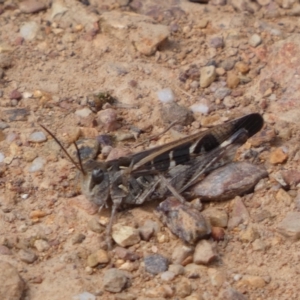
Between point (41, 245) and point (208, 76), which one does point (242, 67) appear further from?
point (41, 245)

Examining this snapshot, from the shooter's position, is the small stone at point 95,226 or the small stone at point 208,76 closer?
the small stone at point 95,226

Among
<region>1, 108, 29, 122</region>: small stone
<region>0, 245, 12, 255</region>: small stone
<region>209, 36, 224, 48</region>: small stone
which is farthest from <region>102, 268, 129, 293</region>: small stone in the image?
<region>209, 36, 224, 48</region>: small stone

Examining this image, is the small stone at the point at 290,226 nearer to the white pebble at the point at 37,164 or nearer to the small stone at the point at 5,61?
the white pebble at the point at 37,164

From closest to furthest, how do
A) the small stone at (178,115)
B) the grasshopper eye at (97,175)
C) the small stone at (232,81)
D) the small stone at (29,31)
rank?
the grasshopper eye at (97,175)
the small stone at (178,115)
the small stone at (232,81)
the small stone at (29,31)

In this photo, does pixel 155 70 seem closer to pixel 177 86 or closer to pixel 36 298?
pixel 177 86

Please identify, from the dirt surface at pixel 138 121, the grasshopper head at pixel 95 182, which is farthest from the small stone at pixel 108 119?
the grasshopper head at pixel 95 182

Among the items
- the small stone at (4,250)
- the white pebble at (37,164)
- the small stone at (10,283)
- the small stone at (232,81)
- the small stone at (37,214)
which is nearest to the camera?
the small stone at (10,283)
